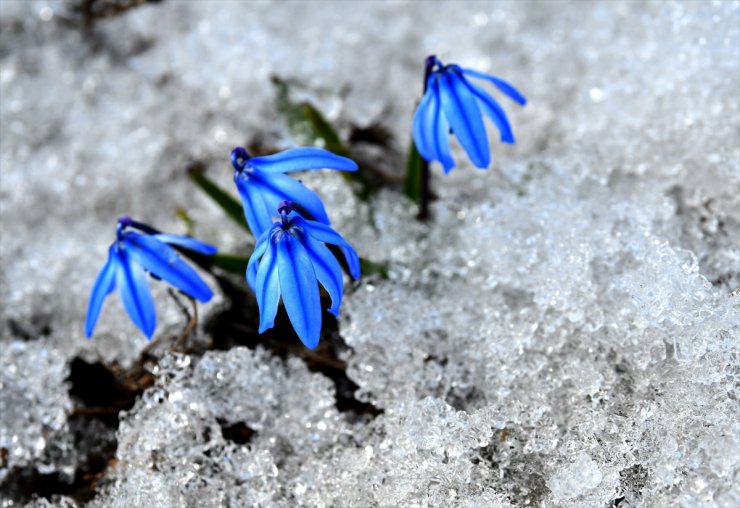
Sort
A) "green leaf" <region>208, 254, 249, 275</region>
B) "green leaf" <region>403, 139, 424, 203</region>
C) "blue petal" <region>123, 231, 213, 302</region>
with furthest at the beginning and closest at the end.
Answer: "green leaf" <region>403, 139, 424, 203</region> < "green leaf" <region>208, 254, 249, 275</region> < "blue petal" <region>123, 231, 213, 302</region>

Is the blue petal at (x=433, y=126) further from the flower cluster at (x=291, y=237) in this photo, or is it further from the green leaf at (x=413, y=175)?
the green leaf at (x=413, y=175)

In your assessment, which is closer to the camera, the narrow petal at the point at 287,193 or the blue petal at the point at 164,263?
the narrow petal at the point at 287,193

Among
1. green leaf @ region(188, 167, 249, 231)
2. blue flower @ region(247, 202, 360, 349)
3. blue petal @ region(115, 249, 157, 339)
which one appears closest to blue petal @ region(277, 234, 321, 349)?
blue flower @ region(247, 202, 360, 349)

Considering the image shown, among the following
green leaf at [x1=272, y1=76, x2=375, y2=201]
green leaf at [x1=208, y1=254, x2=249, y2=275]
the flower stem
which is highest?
green leaf at [x1=272, y1=76, x2=375, y2=201]

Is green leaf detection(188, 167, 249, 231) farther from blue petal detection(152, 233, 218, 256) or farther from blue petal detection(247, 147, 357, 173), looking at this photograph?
blue petal detection(247, 147, 357, 173)

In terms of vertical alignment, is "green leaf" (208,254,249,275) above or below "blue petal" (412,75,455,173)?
below

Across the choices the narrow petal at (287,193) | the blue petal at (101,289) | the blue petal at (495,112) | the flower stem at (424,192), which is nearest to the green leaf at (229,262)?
the blue petal at (101,289)

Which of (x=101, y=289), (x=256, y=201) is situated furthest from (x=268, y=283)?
(x=101, y=289)
